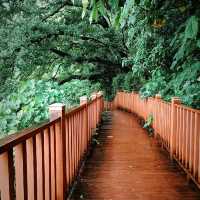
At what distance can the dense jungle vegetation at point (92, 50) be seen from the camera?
3766mm

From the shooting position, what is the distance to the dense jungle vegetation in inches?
148

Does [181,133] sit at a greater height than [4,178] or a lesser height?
lesser

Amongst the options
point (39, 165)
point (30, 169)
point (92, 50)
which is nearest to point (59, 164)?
point (39, 165)

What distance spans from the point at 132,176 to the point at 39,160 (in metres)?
2.45

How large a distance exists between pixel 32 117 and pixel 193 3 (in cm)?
311

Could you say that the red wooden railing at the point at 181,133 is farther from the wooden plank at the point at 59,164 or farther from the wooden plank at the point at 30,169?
the wooden plank at the point at 30,169

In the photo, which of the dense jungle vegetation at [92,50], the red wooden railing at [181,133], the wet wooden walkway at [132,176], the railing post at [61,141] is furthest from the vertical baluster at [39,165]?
the red wooden railing at [181,133]

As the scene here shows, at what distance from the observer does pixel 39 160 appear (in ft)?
7.25

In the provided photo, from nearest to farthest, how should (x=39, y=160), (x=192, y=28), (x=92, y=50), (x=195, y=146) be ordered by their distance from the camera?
(x=39, y=160) → (x=192, y=28) → (x=195, y=146) → (x=92, y=50)

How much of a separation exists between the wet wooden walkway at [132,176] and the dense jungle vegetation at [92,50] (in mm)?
1174

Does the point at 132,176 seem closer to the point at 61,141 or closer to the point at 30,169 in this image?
the point at 61,141

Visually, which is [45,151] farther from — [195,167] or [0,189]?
[195,167]

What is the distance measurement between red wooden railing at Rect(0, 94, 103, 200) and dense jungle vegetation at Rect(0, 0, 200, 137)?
1.02 metres

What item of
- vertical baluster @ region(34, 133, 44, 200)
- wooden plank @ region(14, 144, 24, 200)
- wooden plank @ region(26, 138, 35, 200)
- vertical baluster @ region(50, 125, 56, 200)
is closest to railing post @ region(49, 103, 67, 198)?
vertical baluster @ region(50, 125, 56, 200)
